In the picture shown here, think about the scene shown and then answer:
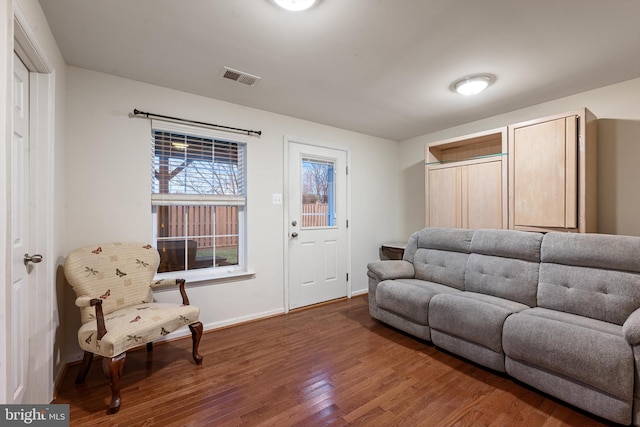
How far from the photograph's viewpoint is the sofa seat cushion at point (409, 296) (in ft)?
8.38

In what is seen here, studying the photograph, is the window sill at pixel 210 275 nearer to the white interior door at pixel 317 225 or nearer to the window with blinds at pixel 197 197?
the window with blinds at pixel 197 197

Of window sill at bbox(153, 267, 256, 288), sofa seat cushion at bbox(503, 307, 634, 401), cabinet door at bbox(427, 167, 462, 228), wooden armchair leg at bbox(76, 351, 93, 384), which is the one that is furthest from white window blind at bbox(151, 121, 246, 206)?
sofa seat cushion at bbox(503, 307, 634, 401)

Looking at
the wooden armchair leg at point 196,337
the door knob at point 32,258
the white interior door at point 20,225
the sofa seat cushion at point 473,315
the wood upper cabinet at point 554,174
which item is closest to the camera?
the white interior door at point 20,225

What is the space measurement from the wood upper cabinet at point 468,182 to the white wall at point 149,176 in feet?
3.28

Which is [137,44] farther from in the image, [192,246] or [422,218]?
[422,218]

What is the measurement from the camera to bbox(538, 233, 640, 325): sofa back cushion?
75.4 inches

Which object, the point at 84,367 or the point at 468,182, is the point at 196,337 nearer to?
the point at 84,367

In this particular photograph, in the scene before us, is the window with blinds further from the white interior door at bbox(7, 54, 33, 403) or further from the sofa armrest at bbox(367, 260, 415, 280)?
the sofa armrest at bbox(367, 260, 415, 280)

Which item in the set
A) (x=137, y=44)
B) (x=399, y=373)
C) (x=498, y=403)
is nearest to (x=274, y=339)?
(x=399, y=373)

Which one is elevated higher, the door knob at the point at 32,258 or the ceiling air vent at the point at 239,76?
the ceiling air vent at the point at 239,76

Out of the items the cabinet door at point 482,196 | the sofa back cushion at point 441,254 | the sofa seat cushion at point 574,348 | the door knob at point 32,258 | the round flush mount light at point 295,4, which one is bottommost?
the sofa seat cushion at point 574,348

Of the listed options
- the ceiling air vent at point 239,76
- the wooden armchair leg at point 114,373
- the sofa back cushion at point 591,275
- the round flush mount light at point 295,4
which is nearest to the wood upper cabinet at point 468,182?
the sofa back cushion at point 591,275

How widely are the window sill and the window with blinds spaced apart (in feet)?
0.16

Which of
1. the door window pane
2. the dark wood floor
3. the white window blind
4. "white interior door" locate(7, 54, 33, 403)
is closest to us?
"white interior door" locate(7, 54, 33, 403)
